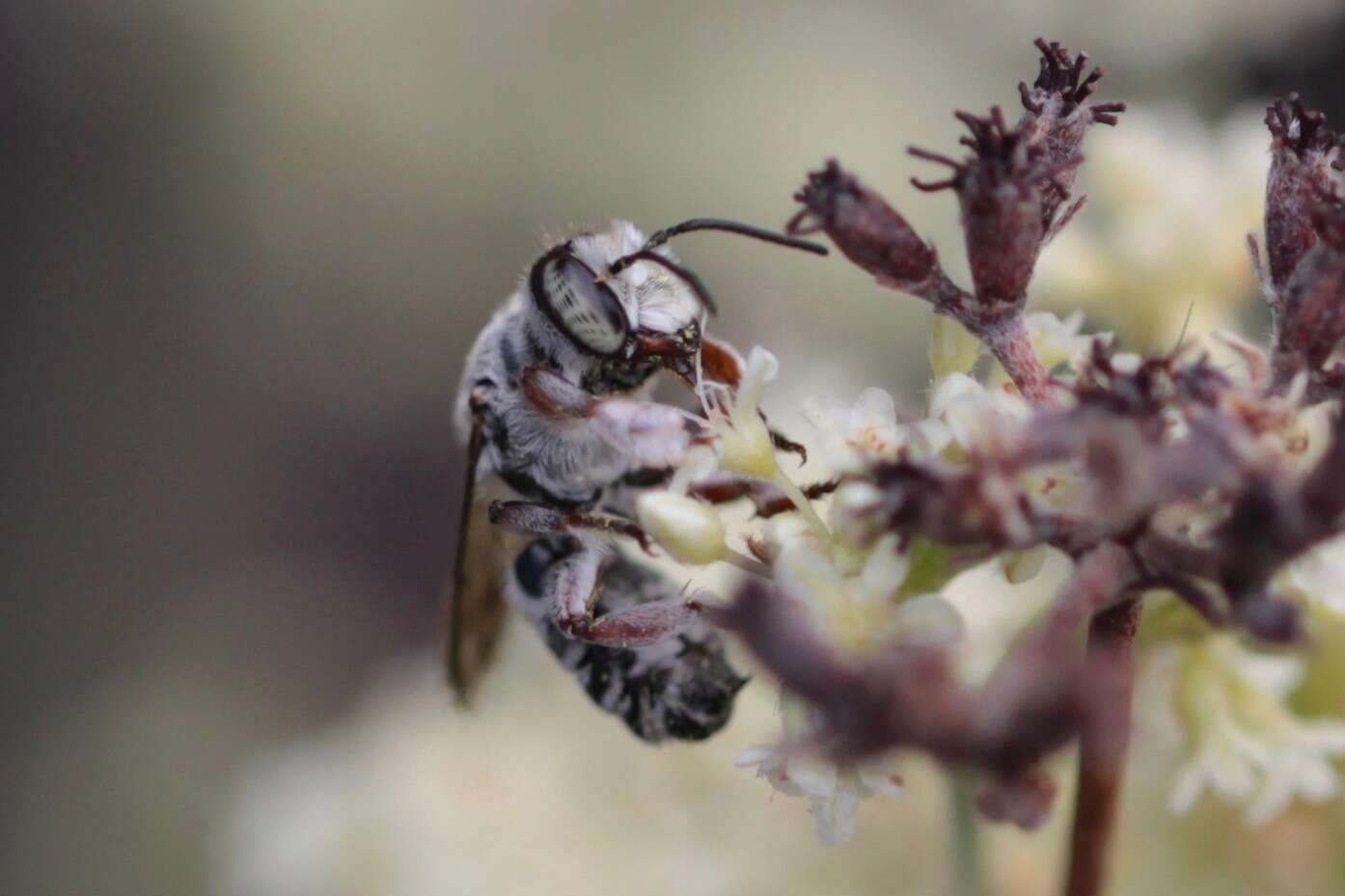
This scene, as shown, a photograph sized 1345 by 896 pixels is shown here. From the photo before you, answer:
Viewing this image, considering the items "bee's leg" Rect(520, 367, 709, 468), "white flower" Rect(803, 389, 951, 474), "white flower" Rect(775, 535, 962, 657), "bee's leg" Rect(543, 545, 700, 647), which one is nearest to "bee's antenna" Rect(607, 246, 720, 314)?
"bee's leg" Rect(520, 367, 709, 468)

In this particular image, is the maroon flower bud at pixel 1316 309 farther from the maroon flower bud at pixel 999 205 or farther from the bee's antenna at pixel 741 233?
the bee's antenna at pixel 741 233

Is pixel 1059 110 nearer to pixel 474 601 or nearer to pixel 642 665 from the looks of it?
pixel 642 665

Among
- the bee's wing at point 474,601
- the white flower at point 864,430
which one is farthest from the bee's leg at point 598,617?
the white flower at point 864,430

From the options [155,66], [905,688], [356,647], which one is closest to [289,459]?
[356,647]

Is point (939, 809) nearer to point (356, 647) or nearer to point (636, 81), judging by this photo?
point (636, 81)

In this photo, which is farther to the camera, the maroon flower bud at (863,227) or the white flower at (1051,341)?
the white flower at (1051,341)

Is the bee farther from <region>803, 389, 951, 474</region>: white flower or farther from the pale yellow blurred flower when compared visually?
the pale yellow blurred flower

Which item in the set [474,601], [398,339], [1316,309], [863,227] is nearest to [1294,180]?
[1316,309]
